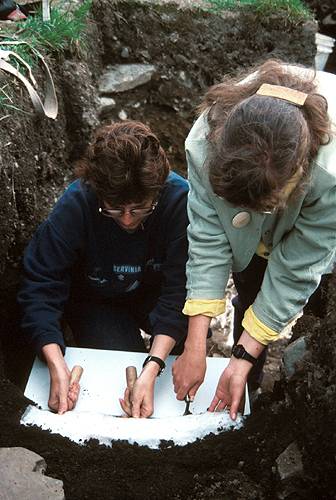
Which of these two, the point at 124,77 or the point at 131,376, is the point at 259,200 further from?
the point at 124,77

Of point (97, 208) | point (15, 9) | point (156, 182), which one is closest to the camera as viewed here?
point (156, 182)

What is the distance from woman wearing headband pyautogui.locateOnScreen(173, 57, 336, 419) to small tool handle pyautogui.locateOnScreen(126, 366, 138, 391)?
0.15m

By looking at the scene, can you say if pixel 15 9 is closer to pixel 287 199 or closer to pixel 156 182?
pixel 156 182

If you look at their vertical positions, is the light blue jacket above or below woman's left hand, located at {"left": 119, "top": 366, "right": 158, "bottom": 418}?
above

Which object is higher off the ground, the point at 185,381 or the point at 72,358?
the point at 185,381

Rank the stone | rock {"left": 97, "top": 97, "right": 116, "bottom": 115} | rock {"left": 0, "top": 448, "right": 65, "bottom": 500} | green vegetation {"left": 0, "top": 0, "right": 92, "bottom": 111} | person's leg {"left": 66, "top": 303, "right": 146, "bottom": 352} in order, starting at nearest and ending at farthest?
rock {"left": 0, "top": 448, "right": 65, "bottom": 500} < the stone < person's leg {"left": 66, "top": 303, "right": 146, "bottom": 352} < green vegetation {"left": 0, "top": 0, "right": 92, "bottom": 111} < rock {"left": 97, "top": 97, "right": 116, "bottom": 115}

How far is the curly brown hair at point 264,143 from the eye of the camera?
1.23 metres

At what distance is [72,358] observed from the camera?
1922 millimetres

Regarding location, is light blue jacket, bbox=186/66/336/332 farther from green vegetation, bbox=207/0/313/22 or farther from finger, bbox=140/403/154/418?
green vegetation, bbox=207/0/313/22

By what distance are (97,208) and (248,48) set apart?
6.54 ft

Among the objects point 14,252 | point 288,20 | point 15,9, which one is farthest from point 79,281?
point 288,20

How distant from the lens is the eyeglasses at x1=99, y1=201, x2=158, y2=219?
1775mm

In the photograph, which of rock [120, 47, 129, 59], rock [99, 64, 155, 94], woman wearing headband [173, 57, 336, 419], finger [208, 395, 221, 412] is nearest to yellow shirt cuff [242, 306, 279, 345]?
woman wearing headband [173, 57, 336, 419]

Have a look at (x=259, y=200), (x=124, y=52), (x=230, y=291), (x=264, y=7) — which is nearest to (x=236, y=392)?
(x=259, y=200)
